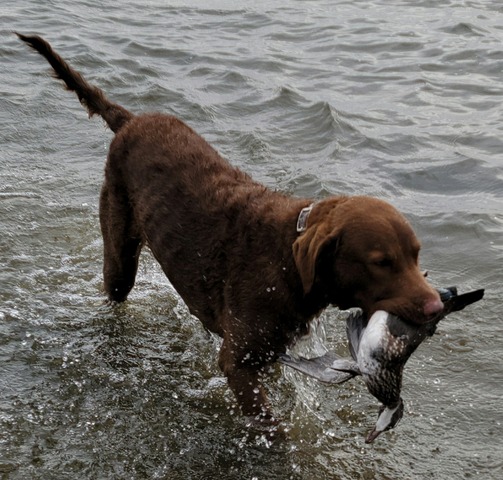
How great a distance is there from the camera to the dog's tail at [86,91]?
597 cm

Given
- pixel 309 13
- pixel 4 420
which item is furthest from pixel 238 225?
pixel 309 13

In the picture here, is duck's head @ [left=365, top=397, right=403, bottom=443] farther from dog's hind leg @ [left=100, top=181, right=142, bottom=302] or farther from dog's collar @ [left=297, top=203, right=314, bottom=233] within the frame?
dog's hind leg @ [left=100, top=181, right=142, bottom=302]

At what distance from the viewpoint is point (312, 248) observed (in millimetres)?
4191

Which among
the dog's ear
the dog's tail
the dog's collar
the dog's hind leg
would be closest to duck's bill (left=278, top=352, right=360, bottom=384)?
the dog's ear

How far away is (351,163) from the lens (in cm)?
852

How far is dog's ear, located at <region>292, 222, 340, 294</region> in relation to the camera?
417cm

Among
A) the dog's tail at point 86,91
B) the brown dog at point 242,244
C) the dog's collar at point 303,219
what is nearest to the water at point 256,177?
the brown dog at point 242,244

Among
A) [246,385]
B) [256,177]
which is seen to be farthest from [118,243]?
[256,177]

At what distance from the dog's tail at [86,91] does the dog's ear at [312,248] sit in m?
2.11

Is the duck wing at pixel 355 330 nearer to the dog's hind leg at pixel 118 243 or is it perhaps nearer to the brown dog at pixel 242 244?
the brown dog at pixel 242 244

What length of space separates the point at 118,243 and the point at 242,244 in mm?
1336

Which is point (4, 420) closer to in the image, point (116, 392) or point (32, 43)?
point (116, 392)

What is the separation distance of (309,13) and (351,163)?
553cm

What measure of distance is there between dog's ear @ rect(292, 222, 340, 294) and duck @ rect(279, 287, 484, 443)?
0.33 metres
